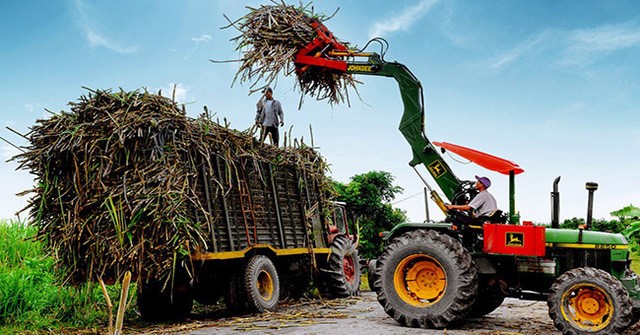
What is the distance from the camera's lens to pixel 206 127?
10.1 m

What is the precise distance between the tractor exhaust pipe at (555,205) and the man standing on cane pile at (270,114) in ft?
20.5

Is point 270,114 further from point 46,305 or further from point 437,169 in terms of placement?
point 46,305

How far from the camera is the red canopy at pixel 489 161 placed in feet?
28.6

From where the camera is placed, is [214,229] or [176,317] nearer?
[214,229]

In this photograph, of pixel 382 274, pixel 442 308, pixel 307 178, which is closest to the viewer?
pixel 442 308

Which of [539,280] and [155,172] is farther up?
[155,172]

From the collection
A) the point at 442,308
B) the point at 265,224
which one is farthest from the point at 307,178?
the point at 442,308

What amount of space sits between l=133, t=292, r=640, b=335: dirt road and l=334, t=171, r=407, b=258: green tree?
925 cm

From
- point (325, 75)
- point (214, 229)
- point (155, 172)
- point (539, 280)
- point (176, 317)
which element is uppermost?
point (325, 75)

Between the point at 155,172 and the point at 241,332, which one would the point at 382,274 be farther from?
the point at 155,172

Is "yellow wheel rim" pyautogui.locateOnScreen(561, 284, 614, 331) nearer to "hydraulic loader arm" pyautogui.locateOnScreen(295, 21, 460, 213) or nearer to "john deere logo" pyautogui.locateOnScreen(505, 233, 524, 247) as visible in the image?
"john deere logo" pyautogui.locateOnScreen(505, 233, 524, 247)

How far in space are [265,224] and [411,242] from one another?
3.44 m

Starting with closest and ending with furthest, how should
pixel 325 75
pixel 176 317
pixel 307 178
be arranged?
1. pixel 176 317
2. pixel 325 75
3. pixel 307 178

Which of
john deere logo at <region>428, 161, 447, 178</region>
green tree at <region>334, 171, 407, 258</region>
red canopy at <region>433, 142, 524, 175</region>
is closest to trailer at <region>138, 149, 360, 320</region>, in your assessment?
john deere logo at <region>428, 161, 447, 178</region>
